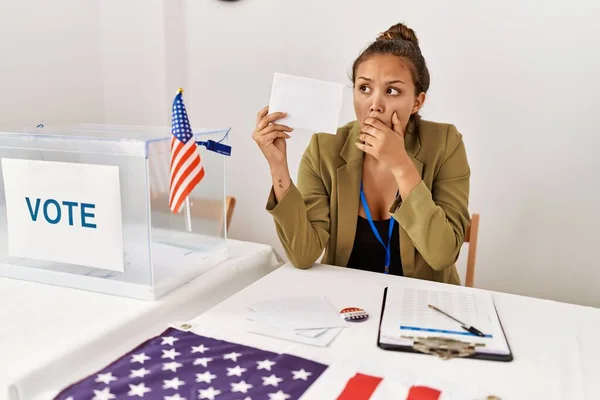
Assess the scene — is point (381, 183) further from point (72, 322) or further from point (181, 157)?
point (72, 322)

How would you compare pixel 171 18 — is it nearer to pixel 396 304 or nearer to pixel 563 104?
pixel 563 104

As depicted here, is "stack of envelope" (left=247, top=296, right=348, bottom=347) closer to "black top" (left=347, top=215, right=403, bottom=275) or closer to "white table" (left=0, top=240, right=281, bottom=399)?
"white table" (left=0, top=240, right=281, bottom=399)

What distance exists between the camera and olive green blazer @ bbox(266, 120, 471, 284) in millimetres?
1349

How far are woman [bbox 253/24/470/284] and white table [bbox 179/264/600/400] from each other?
0.15m

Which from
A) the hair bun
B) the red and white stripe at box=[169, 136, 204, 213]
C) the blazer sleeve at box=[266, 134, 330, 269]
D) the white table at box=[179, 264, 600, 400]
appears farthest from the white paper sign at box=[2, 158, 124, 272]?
the hair bun

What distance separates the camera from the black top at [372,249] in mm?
1490

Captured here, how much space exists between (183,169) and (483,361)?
0.66 metres

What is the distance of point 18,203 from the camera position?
1225 millimetres

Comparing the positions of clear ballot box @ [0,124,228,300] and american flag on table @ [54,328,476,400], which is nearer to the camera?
american flag on table @ [54,328,476,400]

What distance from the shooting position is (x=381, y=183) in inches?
60.2

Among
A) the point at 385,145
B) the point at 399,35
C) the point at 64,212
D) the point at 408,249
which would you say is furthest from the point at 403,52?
the point at 64,212

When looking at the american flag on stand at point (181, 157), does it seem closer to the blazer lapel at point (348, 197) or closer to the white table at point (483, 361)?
the white table at point (483, 361)

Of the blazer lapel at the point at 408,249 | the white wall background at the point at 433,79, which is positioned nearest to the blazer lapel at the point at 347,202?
the blazer lapel at the point at 408,249

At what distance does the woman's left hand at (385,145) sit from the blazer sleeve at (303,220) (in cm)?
22
